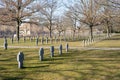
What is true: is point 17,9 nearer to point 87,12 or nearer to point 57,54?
point 87,12

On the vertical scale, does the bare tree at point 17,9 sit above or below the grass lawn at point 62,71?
above

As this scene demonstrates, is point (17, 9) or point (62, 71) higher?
Result: point (17, 9)

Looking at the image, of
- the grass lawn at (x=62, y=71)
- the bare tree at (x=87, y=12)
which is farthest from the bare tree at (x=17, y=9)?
the grass lawn at (x=62, y=71)

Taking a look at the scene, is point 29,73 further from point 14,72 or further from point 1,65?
point 1,65

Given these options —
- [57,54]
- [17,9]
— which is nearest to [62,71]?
[57,54]

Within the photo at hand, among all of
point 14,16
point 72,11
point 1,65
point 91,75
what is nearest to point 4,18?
point 14,16

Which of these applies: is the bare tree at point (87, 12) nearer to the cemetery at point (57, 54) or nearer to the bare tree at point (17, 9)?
the cemetery at point (57, 54)

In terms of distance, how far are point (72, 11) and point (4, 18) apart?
1068 centimetres

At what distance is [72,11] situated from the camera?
41.6m

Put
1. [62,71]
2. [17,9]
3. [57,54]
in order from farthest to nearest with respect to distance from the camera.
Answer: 1. [17,9]
2. [57,54]
3. [62,71]

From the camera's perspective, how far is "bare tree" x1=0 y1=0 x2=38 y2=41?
38.7 m

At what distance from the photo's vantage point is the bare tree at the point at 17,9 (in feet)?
127

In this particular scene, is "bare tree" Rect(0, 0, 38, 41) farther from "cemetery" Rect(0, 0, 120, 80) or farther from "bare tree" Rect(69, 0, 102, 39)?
"bare tree" Rect(69, 0, 102, 39)

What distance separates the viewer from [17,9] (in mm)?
39750
